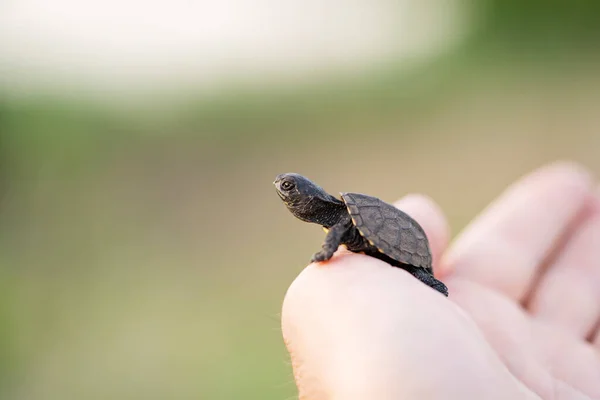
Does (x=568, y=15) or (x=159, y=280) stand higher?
(x=568, y=15)

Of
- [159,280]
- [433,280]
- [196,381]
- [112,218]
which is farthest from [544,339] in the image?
[112,218]

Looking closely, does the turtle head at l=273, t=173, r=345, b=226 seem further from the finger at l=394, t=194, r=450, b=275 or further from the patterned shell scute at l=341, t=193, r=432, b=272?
the finger at l=394, t=194, r=450, b=275

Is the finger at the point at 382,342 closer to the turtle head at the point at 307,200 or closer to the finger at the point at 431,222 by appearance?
the turtle head at the point at 307,200

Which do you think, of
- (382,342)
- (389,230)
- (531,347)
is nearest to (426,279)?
(389,230)

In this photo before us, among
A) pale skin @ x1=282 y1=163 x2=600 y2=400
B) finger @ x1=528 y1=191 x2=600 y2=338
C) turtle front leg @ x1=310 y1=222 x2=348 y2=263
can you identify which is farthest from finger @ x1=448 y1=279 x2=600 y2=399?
turtle front leg @ x1=310 y1=222 x2=348 y2=263

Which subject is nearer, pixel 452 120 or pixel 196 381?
pixel 196 381

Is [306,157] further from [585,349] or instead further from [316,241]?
[585,349]

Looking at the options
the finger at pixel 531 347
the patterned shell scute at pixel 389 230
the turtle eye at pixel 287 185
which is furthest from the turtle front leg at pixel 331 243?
the finger at pixel 531 347

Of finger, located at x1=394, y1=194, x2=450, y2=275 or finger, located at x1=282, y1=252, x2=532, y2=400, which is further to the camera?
finger, located at x1=394, y1=194, x2=450, y2=275

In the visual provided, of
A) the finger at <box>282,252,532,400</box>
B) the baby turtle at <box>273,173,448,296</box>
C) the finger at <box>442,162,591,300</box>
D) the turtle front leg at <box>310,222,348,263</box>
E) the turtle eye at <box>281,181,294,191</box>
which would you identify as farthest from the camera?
the finger at <box>442,162,591,300</box>
